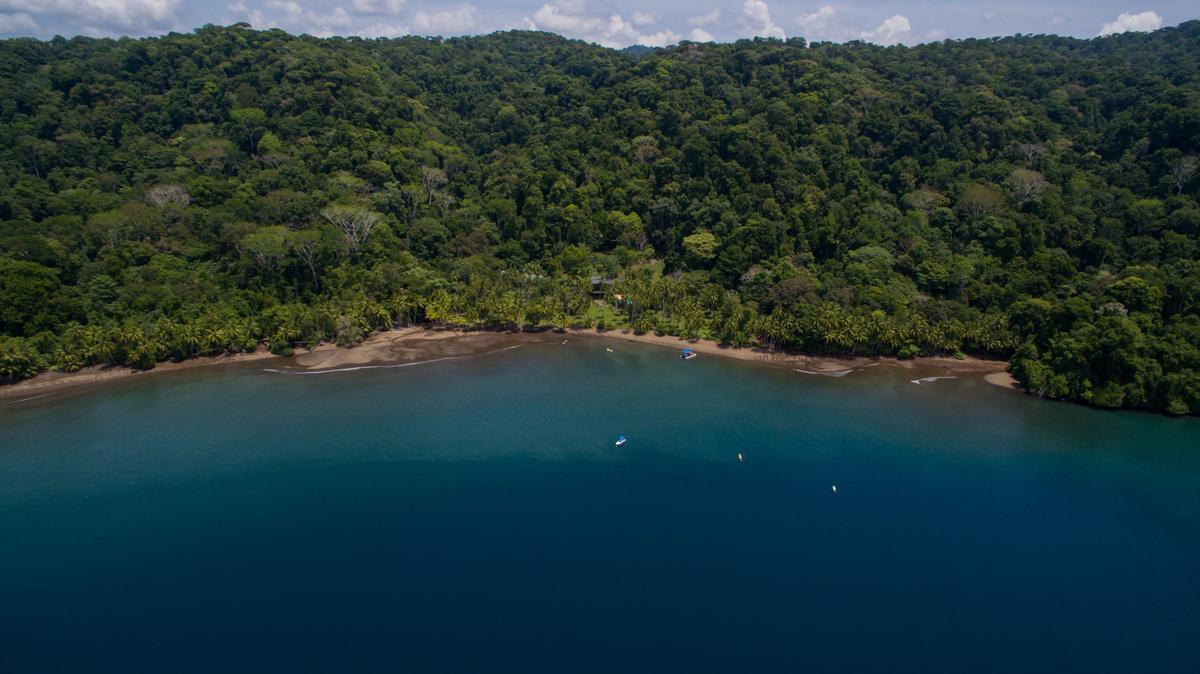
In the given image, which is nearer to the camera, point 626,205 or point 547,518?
point 547,518

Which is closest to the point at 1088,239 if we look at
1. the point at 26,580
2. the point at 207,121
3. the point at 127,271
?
the point at 26,580

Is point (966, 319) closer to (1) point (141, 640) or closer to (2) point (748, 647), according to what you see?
(2) point (748, 647)

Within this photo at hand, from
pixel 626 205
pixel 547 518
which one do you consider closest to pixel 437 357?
pixel 547 518

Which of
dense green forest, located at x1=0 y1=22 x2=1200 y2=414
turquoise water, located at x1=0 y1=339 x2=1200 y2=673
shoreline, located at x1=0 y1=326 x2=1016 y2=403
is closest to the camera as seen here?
turquoise water, located at x1=0 y1=339 x2=1200 y2=673

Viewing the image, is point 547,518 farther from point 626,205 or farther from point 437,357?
point 626,205

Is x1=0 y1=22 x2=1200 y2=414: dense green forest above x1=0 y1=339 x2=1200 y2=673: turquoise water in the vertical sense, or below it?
above
